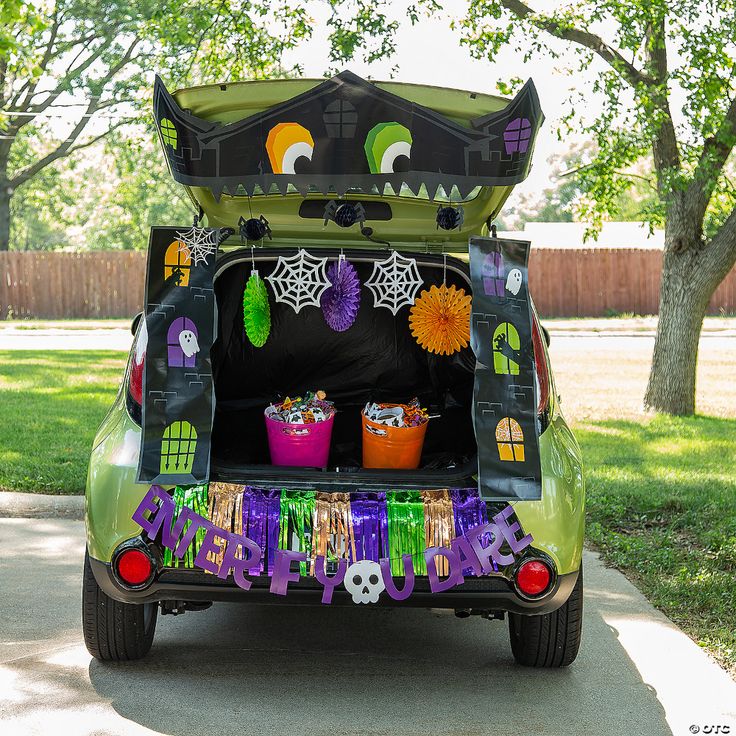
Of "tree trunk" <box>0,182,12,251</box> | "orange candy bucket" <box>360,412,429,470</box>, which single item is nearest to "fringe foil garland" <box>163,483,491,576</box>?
"orange candy bucket" <box>360,412,429,470</box>

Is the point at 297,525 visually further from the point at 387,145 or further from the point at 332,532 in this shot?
the point at 387,145

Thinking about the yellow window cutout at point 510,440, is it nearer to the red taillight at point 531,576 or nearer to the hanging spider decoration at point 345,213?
the red taillight at point 531,576

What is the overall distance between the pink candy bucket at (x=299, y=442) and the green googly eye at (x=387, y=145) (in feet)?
3.84

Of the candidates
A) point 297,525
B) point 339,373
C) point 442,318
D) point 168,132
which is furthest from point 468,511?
point 339,373

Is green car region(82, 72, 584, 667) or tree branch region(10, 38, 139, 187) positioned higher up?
tree branch region(10, 38, 139, 187)

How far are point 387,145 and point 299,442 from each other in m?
1.32

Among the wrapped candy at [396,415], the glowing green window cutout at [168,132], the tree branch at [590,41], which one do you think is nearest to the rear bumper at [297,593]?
the wrapped candy at [396,415]

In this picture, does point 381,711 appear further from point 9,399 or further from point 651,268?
point 651,268

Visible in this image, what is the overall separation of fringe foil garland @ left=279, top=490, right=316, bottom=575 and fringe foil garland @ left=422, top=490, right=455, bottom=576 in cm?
40

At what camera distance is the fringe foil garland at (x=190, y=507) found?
11.7 feet

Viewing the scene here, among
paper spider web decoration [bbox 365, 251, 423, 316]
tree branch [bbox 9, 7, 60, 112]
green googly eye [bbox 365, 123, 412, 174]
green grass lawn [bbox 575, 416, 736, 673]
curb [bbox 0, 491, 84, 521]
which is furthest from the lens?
tree branch [bbox 9, 7, 60, 112]

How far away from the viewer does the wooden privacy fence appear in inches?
1245

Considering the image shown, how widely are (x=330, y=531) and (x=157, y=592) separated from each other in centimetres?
63

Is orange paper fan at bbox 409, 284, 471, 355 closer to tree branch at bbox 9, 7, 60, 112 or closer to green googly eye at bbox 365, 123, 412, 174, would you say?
green googly eye at bbox 365, 123, 412, 174
